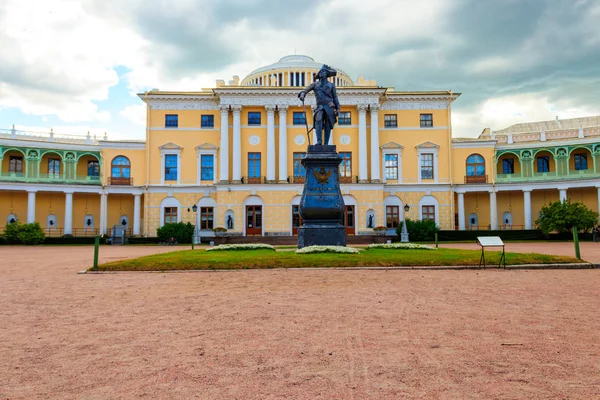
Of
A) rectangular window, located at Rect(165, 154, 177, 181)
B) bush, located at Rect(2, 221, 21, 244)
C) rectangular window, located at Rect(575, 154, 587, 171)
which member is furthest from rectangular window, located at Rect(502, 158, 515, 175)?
bush, located at Rect(2, 221, 21, 244)

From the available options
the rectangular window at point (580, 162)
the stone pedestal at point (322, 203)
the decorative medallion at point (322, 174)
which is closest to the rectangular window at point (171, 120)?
the stone pedestal at point (322, 203)

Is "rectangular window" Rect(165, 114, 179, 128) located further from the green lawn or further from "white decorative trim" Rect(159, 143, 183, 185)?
the green lawn

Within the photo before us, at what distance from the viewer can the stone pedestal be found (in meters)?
17.4

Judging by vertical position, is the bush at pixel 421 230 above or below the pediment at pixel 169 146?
below

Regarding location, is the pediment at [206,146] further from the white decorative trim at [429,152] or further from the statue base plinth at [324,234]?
the statue base plinth at [324,234]

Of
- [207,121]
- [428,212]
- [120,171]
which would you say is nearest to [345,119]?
[428,212]

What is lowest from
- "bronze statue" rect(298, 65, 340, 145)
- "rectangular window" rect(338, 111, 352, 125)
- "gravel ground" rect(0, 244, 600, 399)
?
"gravel ground" rect(0, 244, 600, 399)

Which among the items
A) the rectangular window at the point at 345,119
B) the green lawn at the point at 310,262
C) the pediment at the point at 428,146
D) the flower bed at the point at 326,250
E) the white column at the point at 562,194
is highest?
the rectangular window at the point at 345,119

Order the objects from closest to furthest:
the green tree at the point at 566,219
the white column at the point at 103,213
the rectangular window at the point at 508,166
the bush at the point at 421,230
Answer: the green tree at the point at 566,219, the bush at the point at 421,230, the white column at the point at 103,213, the rectangular window at the point at 508,166

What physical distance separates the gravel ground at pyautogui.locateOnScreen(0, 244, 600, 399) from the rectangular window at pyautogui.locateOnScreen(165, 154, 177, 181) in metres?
35.2

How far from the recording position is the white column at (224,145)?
4288cm

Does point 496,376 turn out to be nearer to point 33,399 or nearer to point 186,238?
point 33,399

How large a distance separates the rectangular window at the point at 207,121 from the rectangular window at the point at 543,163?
33.5 meters

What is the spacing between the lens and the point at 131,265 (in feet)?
46.5
